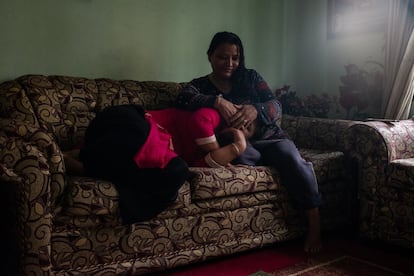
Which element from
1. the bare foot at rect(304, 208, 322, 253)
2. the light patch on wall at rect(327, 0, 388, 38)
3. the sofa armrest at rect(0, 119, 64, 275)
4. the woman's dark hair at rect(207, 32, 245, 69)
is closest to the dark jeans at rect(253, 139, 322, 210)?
the bare foot at rect(304, 208, 322, 253)

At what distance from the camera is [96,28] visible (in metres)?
2.46

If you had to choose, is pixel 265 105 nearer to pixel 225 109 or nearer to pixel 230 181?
pixel 225 109

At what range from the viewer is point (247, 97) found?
2344 mm

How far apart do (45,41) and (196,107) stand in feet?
3.05

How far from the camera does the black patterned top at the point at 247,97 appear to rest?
85.0 inches

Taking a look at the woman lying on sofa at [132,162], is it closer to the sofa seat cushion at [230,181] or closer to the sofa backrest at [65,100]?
the sofa seat cushion at [230,181]

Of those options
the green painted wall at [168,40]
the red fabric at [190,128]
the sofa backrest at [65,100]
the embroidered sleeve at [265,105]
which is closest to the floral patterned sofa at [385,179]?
the embroidered sleeve at [265,105]

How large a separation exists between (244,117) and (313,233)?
66cm

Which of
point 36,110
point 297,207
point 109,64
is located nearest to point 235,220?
point 297,207

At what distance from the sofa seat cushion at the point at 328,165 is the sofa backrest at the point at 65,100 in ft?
2.97

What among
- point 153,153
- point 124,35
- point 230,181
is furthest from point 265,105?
point 124,35

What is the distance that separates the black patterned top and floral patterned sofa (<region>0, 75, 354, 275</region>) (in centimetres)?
23

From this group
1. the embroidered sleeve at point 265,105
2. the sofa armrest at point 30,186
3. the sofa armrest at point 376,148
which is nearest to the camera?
the sofa armrest at point 30,186

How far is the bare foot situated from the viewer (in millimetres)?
2029
